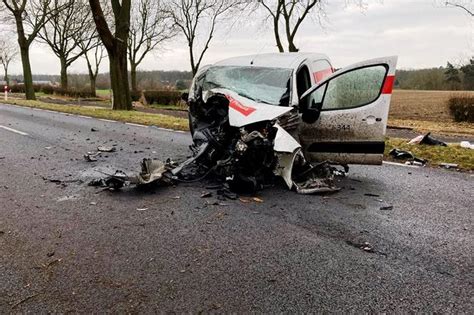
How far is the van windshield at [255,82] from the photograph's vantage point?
20.2ft

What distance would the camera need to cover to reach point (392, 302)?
2.67 meters

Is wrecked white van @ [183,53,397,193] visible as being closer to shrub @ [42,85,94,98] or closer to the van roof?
the van roof

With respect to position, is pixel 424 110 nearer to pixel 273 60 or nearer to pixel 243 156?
pixel 273 60

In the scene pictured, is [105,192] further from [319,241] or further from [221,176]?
[319,241]

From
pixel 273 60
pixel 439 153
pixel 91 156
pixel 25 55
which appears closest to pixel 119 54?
pixel 91 156

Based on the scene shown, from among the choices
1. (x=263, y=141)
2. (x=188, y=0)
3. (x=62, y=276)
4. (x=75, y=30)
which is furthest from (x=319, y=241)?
(x=75, y=30)

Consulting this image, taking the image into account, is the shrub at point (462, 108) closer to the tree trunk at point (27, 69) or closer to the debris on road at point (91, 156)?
the debris on road at point (91, 156)

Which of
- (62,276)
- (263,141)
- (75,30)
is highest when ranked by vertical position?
(75,30)

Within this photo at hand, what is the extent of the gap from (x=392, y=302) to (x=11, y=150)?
8.05 metres

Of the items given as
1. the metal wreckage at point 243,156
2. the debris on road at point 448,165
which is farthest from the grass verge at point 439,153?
the metal wreckage at point 243,156

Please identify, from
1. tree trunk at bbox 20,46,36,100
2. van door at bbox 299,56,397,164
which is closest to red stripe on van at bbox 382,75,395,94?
van door at bbox 299,56,397,164

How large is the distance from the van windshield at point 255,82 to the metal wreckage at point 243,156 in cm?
34

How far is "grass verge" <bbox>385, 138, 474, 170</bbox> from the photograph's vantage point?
7.24m

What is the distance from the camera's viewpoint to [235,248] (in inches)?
139
